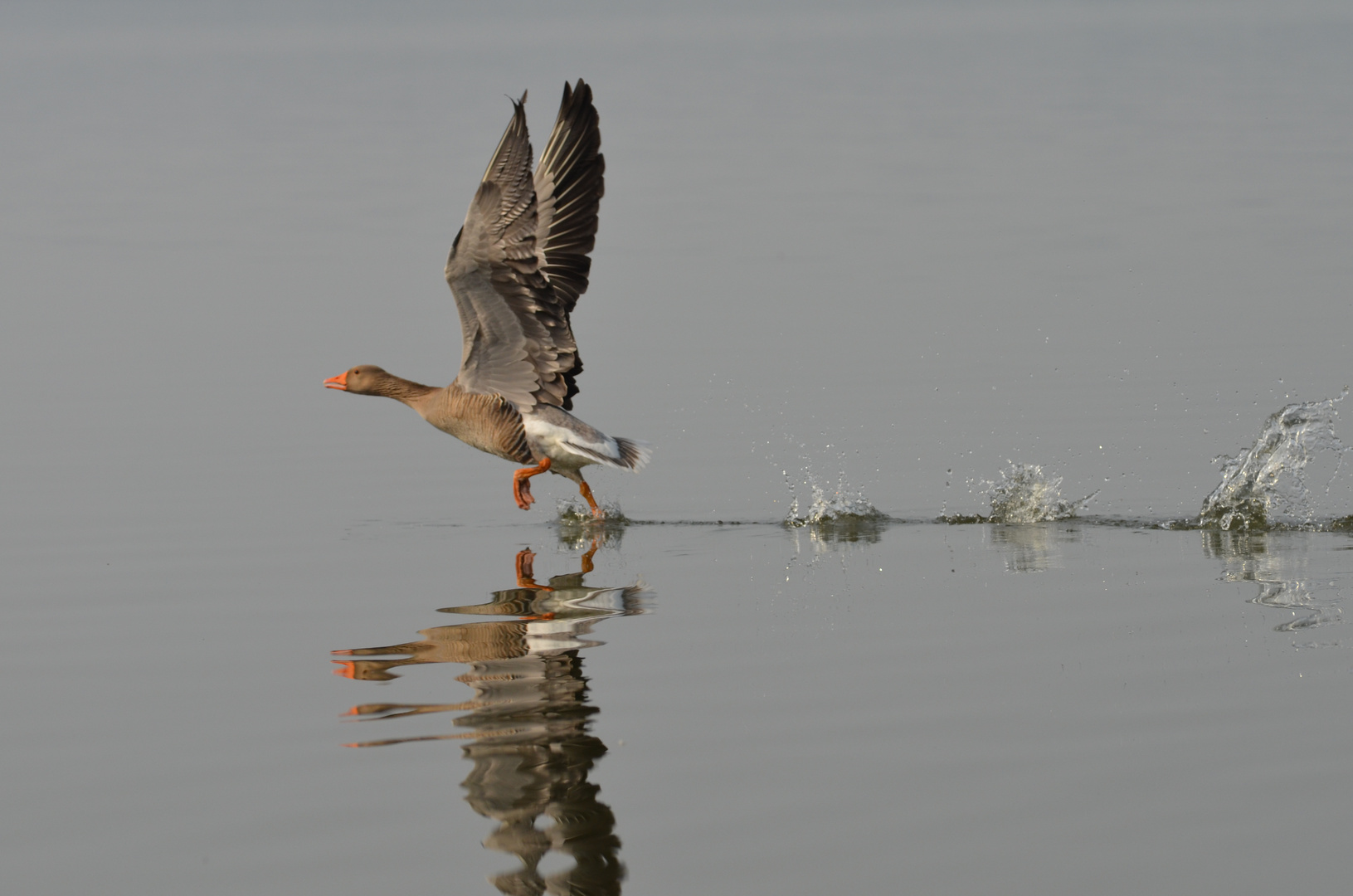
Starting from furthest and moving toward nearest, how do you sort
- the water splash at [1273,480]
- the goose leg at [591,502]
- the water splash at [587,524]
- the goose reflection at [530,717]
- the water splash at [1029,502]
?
the goose leg at [591,502], the water splash at [1029,502], the water splash at [587,524], the water splash at [1273,480], the goose reflection at [530,717]

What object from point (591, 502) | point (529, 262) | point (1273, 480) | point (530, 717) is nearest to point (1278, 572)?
point (1273, 480)

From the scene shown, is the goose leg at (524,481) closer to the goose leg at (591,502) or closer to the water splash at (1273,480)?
the goose leg at (591,502)

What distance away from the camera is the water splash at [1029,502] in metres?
11.1

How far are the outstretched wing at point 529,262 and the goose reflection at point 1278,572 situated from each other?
4.68m

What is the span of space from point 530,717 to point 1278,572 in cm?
466

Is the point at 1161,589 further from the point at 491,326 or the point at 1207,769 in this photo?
the point at 491,326

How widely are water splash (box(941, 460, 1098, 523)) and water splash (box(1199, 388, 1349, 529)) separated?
0.96m

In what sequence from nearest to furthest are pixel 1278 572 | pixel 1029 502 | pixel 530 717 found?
pixel 530 717, pixel 1278 572, pixel 1029 502

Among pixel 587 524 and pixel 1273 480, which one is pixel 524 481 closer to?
pixel 587 524

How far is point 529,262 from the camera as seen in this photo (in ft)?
34.7

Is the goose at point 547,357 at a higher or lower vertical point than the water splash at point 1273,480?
higher

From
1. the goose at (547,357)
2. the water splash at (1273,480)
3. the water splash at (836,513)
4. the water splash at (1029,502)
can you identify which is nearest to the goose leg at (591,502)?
the goose at (547,357)

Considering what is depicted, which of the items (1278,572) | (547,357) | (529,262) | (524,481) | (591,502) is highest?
(529,262)

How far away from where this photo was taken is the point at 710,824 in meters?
4.69
